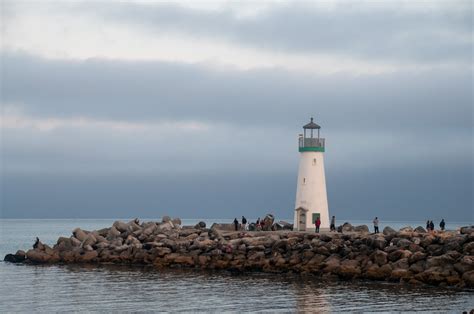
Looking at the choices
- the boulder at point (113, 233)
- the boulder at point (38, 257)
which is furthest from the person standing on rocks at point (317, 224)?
the boulder at point (38, 257)

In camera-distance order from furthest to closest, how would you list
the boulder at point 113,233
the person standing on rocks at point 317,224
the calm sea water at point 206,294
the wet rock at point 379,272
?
the boulder at point 113,233, the person standing on rocks at point 317,224, the wet rock at point 379,272, the calm sea water at point 206,294

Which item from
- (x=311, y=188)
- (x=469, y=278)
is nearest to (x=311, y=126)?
(x=311, y=188)

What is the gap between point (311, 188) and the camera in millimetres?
43969

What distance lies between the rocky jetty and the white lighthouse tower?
1667 mm

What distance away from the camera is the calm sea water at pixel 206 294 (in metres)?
28.5

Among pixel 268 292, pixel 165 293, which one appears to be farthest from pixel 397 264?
pixel 165 293

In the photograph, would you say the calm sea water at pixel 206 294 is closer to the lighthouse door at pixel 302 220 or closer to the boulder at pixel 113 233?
the boulder at pixel 113 233

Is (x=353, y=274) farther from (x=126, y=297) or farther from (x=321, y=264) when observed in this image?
(x=126, y=297)

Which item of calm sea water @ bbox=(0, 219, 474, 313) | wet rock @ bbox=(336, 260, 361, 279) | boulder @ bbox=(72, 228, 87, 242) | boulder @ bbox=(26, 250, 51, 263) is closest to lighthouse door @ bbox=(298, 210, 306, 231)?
calm sea water @ bbox=(0, 219, 474, 313)

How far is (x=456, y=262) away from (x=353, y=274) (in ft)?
14.0

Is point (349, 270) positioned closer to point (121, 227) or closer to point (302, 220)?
point (302, 220)

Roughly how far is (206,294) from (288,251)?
7767 millimetres

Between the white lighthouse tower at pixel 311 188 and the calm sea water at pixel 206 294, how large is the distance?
25.2 ft

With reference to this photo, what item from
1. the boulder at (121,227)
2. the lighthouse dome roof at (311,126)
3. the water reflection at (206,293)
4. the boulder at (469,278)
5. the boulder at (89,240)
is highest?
the lighthouse dome roof at (311,126)
